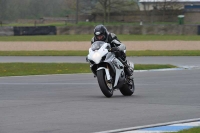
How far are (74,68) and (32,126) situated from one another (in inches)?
539

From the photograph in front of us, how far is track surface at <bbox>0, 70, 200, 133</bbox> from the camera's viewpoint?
813cm

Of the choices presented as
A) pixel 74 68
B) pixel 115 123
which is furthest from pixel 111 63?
pixel 74 68

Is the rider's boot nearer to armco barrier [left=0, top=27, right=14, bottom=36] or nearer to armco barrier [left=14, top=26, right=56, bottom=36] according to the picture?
armco barrier [left=14, top=26, right=56, bottom=36]

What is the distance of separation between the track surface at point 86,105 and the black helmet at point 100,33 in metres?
1.24

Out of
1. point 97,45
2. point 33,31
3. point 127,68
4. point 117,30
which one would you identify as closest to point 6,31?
point 33,31

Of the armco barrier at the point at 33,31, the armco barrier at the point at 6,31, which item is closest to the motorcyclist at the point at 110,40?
the armco barrier at the point at 33,31

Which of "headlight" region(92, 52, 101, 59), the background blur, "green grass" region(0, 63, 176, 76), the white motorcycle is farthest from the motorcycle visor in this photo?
the background blur

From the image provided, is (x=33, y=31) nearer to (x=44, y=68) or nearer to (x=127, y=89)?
(x=44, y=68)

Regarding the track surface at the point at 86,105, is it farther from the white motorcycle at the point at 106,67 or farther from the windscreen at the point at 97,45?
the windscreen at the point at 97,45

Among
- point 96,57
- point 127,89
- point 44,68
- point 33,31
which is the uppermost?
point 96,57

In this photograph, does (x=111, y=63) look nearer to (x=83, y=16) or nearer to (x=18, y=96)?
(x=18, y=96)

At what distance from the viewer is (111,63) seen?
450 inches

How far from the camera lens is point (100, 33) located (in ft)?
38.2

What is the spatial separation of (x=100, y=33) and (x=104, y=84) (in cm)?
113
